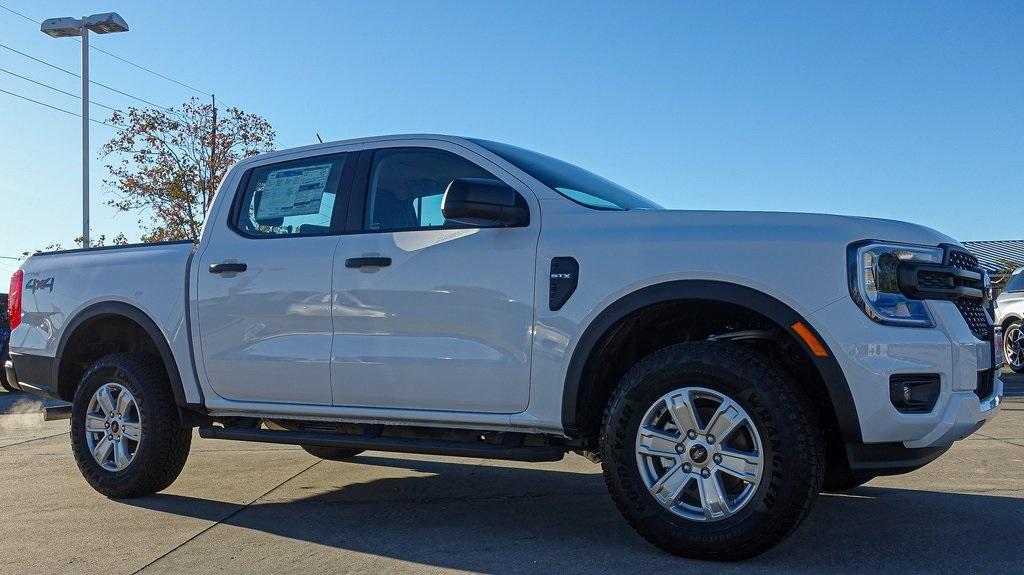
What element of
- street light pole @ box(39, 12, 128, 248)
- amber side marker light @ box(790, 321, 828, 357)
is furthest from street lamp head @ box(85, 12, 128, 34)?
amber side marker light @ box(790, 321, 828, 357)

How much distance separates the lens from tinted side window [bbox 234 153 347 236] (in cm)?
492

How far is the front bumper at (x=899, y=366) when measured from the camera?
134 inches

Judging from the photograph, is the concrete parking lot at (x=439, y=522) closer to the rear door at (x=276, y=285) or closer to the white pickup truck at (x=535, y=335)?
the white pickup truck at (x=535, y=335)

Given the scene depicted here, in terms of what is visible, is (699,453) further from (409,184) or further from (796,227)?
(409,184)

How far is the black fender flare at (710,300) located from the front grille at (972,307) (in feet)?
1.98

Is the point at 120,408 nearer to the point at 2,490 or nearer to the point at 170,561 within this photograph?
the point at 2,490

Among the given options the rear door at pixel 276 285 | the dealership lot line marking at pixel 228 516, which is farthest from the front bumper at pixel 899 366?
the dealership lot line marking at pixel 228 516

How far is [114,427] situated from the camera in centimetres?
536

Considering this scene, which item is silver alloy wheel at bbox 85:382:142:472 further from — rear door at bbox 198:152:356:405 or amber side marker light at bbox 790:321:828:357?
amber side marker light at bbox 790:321:828:357

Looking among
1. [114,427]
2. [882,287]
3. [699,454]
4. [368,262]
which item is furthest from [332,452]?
[882,287]

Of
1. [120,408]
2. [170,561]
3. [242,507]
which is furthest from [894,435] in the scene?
[120,408]

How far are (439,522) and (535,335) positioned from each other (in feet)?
3.72

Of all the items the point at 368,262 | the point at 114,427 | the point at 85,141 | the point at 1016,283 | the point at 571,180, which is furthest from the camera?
the point at 85,141

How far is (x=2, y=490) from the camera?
562 cm
